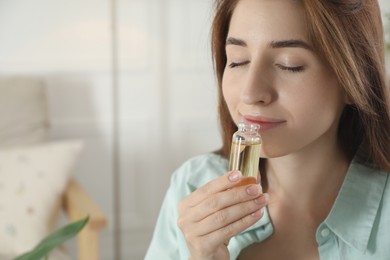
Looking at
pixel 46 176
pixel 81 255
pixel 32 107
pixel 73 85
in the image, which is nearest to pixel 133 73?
pixel 73 85

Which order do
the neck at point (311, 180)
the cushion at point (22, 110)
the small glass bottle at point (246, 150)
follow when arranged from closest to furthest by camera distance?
the small glass bottle at point (246, 150) < the neck at point (311, 180) < the cushion at point (22, 110)

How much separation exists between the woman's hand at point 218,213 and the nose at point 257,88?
12cm

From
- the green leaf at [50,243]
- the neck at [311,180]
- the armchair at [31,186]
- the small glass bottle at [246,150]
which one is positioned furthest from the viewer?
the armchair at [31,186]

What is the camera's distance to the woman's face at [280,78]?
990 mm

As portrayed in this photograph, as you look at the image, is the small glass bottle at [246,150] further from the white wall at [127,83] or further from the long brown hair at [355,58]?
the white wall at [127,83]

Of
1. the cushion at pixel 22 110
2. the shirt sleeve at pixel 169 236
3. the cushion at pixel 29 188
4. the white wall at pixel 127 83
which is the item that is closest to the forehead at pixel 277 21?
the shirt sleeve at pixel 169 236

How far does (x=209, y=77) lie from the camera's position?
284 cm

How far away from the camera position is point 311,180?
1.16m

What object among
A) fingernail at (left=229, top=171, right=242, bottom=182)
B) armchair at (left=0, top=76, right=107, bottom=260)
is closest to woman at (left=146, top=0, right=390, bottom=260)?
fingernail at (left=229, top=171, right=242, bottom=182)

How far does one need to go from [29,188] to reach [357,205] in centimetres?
126

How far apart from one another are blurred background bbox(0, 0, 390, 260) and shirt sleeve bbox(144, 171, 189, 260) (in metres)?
1.43

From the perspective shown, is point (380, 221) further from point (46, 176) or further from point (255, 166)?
point (46, 176)

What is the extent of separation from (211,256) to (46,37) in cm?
181

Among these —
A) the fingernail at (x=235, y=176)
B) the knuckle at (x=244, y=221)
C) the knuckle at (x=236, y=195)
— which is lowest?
the knuckle at (x=244, y=221)
